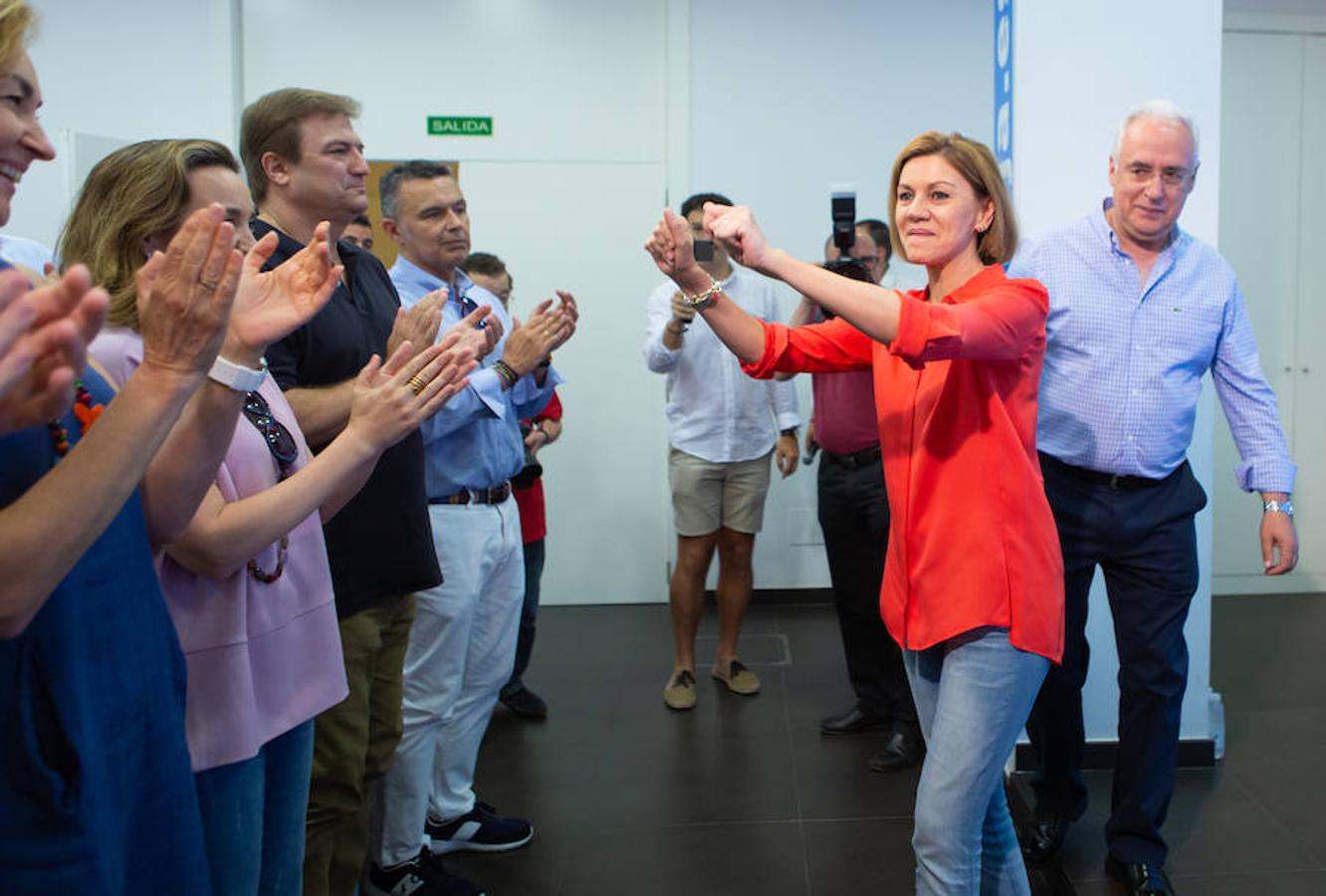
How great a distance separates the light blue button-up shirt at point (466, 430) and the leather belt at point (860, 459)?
4.10 ft

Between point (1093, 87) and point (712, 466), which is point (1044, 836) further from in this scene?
point (1093, 87)

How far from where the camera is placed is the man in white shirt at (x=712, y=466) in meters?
3.96

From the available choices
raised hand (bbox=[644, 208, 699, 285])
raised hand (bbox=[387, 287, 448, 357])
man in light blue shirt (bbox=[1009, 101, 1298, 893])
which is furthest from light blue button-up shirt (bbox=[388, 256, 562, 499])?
man in light blue shirt (bbox=[1009, 101, 1298, 893])

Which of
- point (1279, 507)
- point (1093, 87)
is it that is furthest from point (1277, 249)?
point (1279, 507)

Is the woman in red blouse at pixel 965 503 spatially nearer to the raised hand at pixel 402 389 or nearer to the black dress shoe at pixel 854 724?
the raised hand at pixel 402 389

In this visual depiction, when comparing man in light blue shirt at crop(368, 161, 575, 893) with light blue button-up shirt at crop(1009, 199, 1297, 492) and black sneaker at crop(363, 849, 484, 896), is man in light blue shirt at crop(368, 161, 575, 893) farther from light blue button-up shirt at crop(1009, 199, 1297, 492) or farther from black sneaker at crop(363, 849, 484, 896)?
light blue button-up shirt at crop(1009, 199, 1297, 492)

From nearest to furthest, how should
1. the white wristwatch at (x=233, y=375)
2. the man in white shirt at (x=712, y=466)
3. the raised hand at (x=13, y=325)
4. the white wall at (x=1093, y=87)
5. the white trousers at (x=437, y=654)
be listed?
the raised hand at (x=13, y=325) → the white wristwatch at (x=233, y=375) → the white trousers at (x=437, y=654) → the white wall at (x=1093, y=87) → the man in white shirt at (x=712, y=466)

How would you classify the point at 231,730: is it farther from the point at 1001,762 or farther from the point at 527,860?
the point at 527,860

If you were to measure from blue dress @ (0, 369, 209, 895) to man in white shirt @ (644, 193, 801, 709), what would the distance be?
2.85 meters

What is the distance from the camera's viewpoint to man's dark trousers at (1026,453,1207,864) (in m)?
2.48

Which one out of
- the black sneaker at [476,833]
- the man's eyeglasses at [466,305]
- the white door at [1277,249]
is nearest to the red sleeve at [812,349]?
the man's eyeglasses at [466,305]

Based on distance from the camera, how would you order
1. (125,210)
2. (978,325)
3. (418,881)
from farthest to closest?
(418,881) < (978,325) < (125,210)

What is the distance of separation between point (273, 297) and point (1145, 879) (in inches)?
89.0

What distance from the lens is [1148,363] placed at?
2.51m
